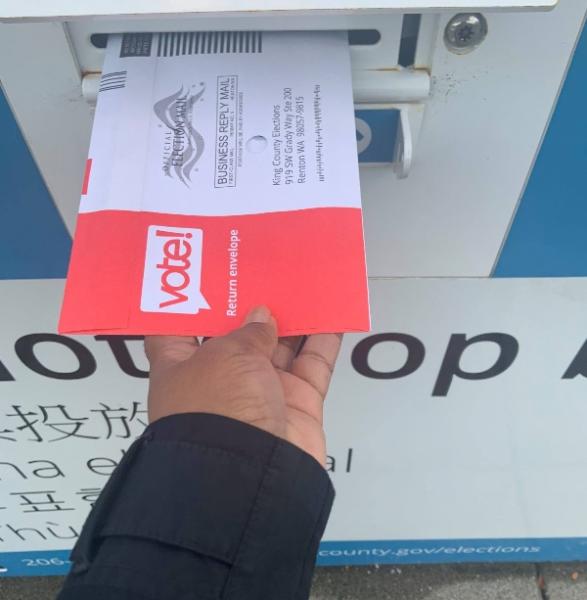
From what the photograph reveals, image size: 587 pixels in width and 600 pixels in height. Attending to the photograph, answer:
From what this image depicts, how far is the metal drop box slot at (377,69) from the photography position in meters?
0.58

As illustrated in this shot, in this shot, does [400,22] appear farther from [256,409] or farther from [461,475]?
[461,475]

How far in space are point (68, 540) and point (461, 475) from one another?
94cm

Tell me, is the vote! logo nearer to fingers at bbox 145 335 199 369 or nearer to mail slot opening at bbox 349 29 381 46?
fingers at bbox 145 335 199 369

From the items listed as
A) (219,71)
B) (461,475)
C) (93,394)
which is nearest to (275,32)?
(219,71)

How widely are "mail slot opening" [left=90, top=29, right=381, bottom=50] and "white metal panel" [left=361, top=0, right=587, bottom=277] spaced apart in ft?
0.26

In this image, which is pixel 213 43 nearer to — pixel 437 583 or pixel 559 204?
pixel 559 204

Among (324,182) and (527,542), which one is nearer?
(324,182)

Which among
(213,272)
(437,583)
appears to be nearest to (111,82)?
(213,272)

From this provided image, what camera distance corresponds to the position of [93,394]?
1.16 m

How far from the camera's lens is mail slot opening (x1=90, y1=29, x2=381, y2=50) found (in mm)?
725

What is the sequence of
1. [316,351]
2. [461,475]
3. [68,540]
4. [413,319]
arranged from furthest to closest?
[68,540] → [461,475] → [413,319] → [316,351]

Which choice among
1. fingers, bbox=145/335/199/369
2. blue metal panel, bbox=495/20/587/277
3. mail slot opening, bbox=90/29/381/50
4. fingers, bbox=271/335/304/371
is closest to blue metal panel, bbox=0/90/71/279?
mail slot opening, bbox=90/29/381/50

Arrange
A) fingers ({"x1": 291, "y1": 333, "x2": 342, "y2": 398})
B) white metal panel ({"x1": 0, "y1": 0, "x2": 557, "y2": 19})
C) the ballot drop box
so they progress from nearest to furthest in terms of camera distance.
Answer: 1. white metal panel ({"x1": 0, "y1": 0, "x2": 557, "y2": 19})
2. the ballot drop box
3. fingers ({"x1": 291, "y1": 333, "x2": 342, "y2": 398})

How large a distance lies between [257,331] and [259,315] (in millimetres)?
16
